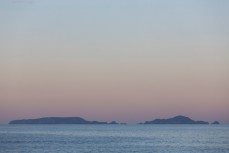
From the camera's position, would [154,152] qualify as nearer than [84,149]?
Yes

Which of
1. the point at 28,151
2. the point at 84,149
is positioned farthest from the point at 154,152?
the point at 28,151

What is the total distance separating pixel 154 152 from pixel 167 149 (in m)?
6.10

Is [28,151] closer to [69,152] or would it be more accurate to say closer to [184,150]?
[69,152]

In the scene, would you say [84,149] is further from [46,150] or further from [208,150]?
[208,150]

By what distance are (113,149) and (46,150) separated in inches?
379

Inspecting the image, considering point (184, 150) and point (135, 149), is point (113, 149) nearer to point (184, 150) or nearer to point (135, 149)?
point (135, 149)

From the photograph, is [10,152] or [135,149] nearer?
[10,152]

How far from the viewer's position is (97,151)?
80812 mm

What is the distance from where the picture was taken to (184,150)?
268 feet

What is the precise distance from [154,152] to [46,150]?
1457cm

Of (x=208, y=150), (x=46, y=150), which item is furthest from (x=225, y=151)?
(x=46, y=150)

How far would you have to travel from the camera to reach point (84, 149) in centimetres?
8381

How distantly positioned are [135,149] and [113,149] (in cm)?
311

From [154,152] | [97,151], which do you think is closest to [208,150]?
[154,152]
